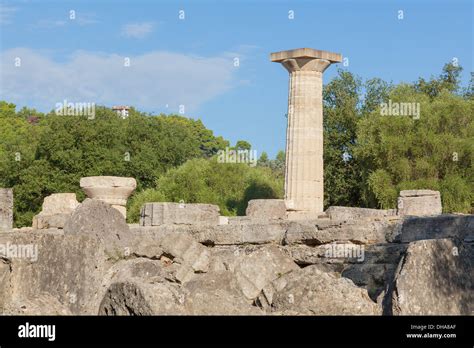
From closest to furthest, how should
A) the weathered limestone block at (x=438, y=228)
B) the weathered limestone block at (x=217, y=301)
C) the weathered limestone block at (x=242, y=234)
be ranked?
the weathered limestone block at (x=217, y=301) → the weathered limestone block at (x=438, y=228) → the weathered limestone block at (x=242, y=234)

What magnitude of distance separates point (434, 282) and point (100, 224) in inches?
231

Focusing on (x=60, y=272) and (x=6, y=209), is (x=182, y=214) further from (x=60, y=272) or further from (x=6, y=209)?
(x=60, y=272)

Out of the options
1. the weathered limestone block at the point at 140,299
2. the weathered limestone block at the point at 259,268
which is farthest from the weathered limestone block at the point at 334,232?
the weathered limestone block at the point at 140,299

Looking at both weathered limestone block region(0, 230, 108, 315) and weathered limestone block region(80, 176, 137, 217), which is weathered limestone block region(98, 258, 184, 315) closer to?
weathered limestone block region(0, 230, 108, 315)

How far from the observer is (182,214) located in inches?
714

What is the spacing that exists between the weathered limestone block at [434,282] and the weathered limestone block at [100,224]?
514cm

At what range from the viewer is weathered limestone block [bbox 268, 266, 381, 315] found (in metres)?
10.7

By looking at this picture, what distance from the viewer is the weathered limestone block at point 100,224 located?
47.5 ft

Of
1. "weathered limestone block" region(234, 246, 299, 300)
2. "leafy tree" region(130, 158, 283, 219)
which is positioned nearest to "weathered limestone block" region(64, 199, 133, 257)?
"weathered limestone block" region(234, 246, 299, 300)

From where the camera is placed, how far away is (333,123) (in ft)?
154

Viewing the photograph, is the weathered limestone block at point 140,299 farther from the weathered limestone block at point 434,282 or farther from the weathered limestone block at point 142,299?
the weathered limestone block at point 434,282

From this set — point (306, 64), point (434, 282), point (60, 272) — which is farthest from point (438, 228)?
point (306, 64)

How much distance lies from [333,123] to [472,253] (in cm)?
3679
